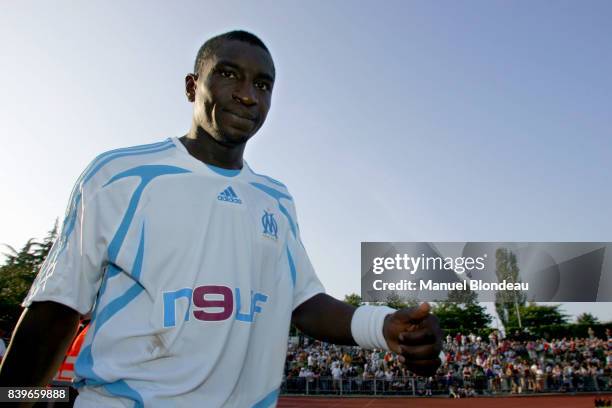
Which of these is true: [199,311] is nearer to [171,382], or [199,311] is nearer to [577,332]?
[171,382]

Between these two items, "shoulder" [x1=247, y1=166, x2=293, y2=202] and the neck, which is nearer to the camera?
the neck

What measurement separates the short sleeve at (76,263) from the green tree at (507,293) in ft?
157

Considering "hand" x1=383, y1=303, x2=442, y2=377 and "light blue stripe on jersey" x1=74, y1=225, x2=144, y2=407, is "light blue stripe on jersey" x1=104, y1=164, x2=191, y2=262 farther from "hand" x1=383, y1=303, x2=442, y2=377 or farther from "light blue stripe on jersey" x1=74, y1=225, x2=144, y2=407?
"hand" x1=383, y1=303, x2=442, y2=377

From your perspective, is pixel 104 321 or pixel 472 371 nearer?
Result: pixel 104 321

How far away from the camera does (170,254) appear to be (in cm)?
175

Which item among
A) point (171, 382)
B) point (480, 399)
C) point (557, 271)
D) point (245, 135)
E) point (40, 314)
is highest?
point (557, 271)

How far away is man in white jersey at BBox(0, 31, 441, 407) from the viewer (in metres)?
1.65

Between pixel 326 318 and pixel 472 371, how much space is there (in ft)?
92.1

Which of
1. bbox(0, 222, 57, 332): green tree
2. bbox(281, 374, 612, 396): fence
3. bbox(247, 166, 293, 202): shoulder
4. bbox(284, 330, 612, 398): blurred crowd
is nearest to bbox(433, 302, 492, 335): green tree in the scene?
bbox(284, 330, 612, 398): blurred crowd

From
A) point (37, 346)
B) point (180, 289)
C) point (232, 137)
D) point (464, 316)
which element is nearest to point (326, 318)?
point (180, 289)

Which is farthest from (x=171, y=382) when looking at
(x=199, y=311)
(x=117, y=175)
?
(x=117, y=175)

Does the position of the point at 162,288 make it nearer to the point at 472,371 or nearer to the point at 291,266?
the point at 291,266

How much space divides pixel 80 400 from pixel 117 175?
0.75 meters

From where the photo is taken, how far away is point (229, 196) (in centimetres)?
198
